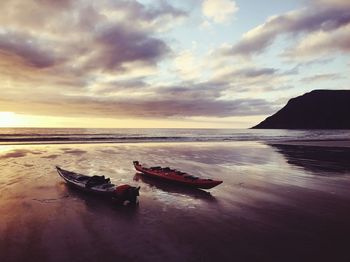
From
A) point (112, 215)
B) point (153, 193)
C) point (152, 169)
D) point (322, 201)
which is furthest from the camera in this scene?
point (152, 169)

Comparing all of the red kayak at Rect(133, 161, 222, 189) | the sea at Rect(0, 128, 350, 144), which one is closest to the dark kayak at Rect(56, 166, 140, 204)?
the red kayak at Rect(133, 161, 222, 189)

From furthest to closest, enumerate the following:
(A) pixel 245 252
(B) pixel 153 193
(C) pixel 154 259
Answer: (B) pixel 153 193, (A) pixel 245 252, (C) pixel 154 259

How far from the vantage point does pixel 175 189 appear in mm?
18047

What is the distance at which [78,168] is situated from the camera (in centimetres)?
2486

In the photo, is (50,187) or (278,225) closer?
(278,225)

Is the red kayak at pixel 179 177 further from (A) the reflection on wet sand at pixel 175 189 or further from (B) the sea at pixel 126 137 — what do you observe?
(B) the sea at pixel 126 137

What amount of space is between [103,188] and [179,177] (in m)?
5.25

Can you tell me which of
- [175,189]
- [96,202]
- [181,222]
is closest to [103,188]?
[96,202]

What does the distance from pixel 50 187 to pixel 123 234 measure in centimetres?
934

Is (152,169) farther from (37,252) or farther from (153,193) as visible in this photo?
(37,252)

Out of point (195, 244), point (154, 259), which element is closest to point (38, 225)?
point (154, 259)

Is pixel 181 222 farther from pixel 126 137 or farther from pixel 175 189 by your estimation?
pixel 126 137

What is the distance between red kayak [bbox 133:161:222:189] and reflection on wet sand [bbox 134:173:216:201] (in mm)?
320

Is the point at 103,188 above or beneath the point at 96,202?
above
